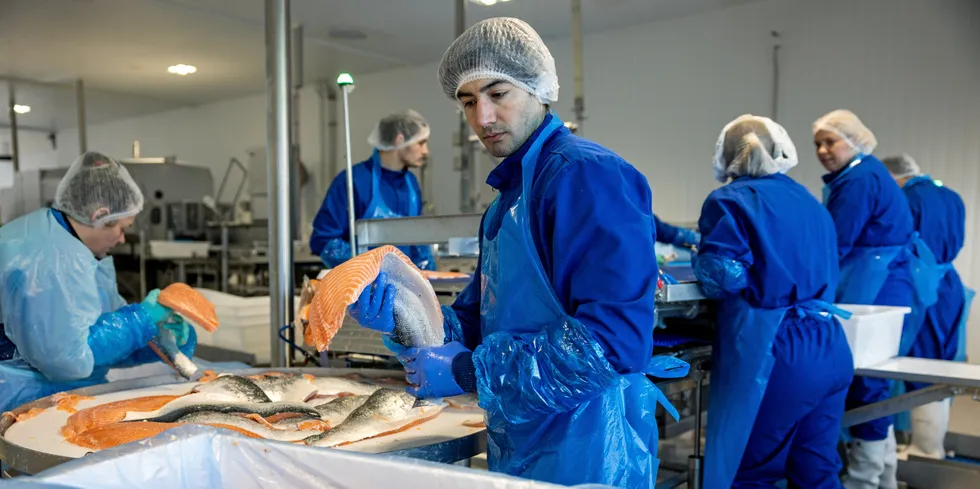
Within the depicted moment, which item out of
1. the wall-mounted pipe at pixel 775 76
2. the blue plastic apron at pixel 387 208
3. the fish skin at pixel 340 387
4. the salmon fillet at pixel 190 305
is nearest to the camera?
the fish skin at pixel 340 387

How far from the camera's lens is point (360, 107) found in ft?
31.6

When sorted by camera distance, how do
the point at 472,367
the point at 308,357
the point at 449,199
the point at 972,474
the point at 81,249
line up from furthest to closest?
the point at 449,199, the point at 972,474, the point at 308,357, the point at 81,249, the point at 472,367

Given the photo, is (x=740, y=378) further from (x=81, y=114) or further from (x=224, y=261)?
(x=81, y=114)

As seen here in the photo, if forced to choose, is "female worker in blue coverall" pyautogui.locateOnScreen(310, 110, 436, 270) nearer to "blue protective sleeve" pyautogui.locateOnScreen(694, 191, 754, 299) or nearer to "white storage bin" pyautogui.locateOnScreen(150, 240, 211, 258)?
"blue protective sleeve" pyautogui.locateOnScreen(694, 191, 754, 299)

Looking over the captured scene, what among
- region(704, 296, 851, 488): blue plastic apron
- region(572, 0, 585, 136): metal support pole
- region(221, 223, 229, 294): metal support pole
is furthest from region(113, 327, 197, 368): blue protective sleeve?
region(221, 223, 229, 294): metal support pole

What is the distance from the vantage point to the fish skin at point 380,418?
66.9 inches

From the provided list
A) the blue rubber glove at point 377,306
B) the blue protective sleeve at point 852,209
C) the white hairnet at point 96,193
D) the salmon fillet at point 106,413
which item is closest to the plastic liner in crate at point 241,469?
the blue rubber glove at point 377,306

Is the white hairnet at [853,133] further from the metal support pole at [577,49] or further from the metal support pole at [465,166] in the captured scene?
the metal support pole at [465,166]

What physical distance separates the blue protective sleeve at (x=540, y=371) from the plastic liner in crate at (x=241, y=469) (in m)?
0.30

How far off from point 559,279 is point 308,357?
1.79 m

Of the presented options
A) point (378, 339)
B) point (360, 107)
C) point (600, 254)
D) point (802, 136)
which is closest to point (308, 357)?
point (378, 339)

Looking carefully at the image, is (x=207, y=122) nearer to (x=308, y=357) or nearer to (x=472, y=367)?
(x=308, y=357)

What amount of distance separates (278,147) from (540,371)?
1.94m

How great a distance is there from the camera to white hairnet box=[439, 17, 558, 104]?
4.87 feet
